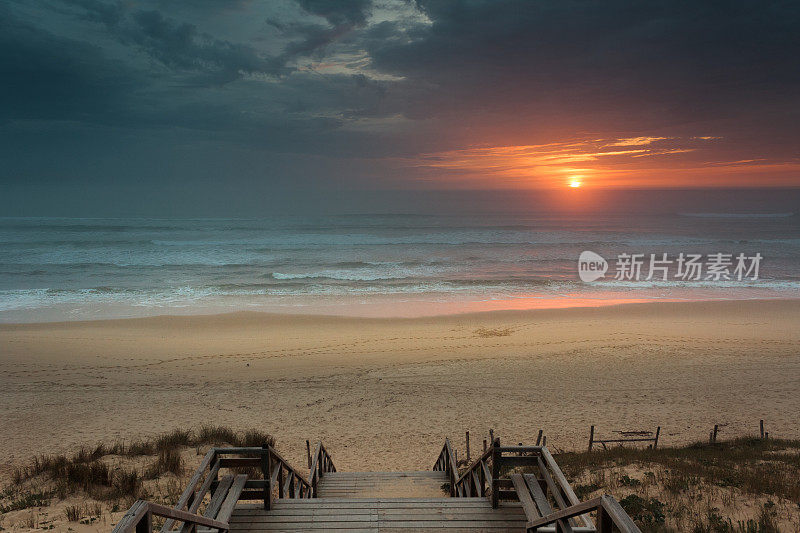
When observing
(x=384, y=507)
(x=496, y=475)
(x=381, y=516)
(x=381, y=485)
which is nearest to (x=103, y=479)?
(x=381, y=485)

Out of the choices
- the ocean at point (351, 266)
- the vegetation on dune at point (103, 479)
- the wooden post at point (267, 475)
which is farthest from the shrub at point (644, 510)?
the ocean at point (351, 266)

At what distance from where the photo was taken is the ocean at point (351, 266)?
33.4m

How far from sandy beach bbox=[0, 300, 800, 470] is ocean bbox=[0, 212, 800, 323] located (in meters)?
5.89

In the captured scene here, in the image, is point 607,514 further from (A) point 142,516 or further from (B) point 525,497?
(A) point 142,516

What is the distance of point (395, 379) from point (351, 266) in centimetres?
3241

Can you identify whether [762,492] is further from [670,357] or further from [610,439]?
[670,357]

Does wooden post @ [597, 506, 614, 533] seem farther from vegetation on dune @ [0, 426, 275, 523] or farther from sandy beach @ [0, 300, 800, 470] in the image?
sandy beach @ [0, 300, 800, 470]

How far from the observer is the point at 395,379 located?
19.1m

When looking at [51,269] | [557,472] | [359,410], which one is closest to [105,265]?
[51,269]

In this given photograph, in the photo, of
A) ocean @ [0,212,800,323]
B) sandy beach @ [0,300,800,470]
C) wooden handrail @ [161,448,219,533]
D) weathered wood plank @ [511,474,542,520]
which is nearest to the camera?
wooden handrail @ [161,448,219,533]

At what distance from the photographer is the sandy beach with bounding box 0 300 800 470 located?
14.8m

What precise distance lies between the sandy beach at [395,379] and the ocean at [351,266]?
5.89 metres

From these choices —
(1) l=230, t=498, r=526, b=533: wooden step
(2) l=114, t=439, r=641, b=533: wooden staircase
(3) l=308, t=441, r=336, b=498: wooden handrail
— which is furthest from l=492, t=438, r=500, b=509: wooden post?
(3) l=308, t=441, r=336, b=498: wooden handrail

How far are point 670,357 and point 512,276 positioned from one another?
73.3ft
